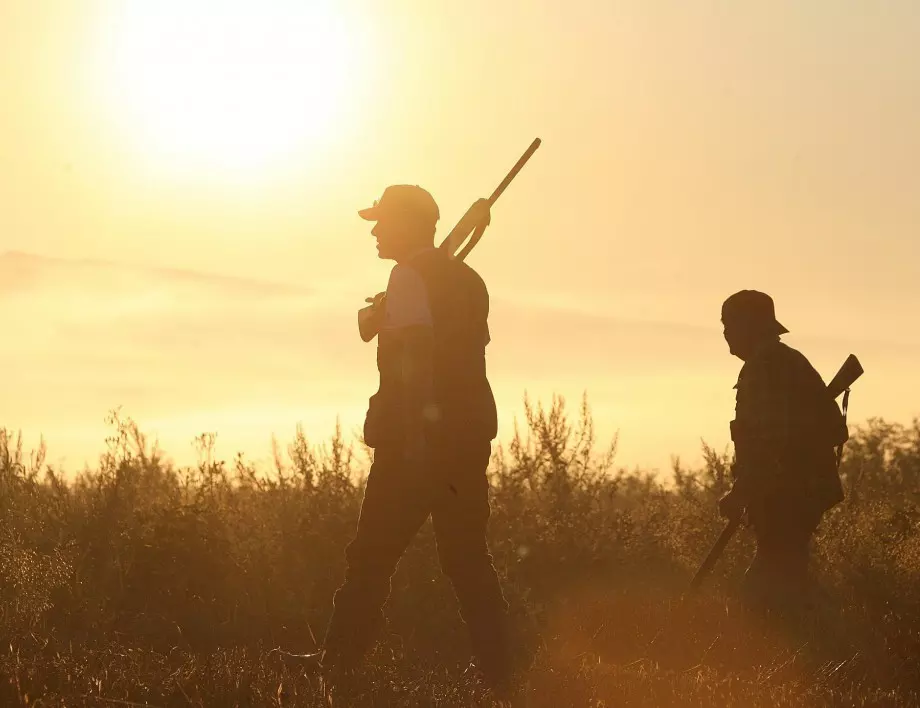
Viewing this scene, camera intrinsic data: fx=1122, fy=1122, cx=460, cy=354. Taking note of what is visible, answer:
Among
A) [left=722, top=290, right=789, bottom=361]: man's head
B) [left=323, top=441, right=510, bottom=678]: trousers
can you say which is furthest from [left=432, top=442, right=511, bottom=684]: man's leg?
[left=722, top=290, right=789, bottom=361]: man's head

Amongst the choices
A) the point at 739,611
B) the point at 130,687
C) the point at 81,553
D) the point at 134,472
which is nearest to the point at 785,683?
the point at 739,611

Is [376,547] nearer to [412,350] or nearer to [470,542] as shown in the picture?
[470,542]

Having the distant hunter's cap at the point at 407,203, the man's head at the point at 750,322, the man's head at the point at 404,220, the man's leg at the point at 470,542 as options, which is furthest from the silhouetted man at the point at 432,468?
the man's head at the point at 750,322

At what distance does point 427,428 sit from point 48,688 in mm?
2168

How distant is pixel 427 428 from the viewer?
19.2ft

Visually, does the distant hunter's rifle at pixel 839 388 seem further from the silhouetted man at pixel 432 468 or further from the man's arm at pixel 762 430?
the silhouetted man at pixel 432 468

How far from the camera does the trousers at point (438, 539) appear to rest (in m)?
5.89

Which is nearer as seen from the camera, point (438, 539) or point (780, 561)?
point (438, 539)

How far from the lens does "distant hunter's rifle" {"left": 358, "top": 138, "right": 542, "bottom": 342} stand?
6289mm

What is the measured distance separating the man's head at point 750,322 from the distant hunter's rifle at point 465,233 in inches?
77.3

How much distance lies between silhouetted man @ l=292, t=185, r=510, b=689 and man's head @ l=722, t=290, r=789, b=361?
2426 mm

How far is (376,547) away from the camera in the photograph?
6020mm

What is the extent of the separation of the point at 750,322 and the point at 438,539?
2.97 m

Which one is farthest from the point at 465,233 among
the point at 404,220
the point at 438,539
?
the point at 438,539
